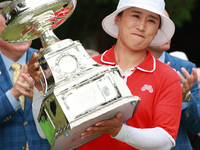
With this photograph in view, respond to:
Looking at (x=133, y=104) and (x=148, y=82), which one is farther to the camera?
(x=148, y=82)

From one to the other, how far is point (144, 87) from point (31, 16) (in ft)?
2.21

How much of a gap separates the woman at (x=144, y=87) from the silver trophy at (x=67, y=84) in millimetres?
109

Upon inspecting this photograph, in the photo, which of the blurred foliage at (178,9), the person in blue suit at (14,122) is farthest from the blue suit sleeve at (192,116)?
the blurred foliage at (178,9)

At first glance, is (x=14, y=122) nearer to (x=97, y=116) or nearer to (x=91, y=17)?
(x=97, y=116)

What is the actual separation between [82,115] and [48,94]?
8.0 inches

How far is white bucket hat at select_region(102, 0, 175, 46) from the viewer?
5.23 ft

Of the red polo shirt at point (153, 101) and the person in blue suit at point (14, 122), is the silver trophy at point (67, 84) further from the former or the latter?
the person in blue suit at point (14, 122)

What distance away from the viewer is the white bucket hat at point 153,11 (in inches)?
62.7

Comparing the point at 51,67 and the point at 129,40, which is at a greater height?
the point at 51,67

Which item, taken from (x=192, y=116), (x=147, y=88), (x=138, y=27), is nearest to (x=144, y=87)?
(x=147, y=88)

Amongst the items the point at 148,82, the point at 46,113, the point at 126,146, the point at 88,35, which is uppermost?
the point at 46,113

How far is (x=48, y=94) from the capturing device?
137 cm

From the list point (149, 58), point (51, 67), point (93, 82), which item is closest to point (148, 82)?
point (149, 58)

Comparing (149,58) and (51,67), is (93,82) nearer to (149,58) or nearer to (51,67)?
(51,67)
